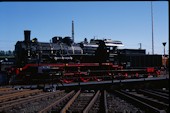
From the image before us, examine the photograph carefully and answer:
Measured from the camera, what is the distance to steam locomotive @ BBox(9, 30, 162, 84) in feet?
76.9

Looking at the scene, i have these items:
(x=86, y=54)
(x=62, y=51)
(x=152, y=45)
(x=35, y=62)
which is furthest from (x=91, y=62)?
(x=152, y=45)

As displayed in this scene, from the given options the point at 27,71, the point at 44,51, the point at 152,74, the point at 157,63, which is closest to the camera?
the point at 27,71

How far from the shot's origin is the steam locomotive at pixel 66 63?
23.5 m

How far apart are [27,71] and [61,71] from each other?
2738 mm

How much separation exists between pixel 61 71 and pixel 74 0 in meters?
20.5

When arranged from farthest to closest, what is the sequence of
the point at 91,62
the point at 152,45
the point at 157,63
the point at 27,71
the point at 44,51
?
the point at 152,45 → the point at 157,63 → the point at 91,62 → the point at 44,51 → the point at 27,71

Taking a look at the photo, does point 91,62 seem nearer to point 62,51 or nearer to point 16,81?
point 62,51

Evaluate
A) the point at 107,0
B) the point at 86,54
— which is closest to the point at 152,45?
the point at 86,54

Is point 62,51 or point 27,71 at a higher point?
point 62,51

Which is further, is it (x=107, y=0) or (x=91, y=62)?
(x=91, y=62)

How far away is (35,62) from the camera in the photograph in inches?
957

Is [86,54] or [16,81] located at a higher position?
[86,54]

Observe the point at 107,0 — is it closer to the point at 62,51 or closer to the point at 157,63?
the point at 62,51

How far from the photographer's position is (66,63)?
24703mm
